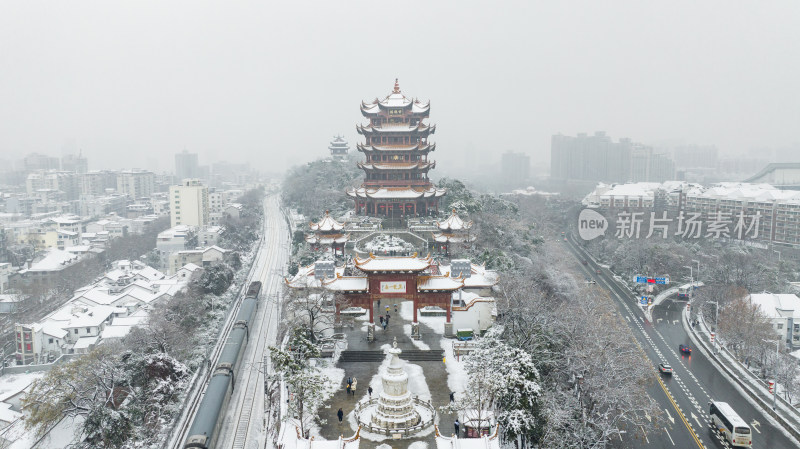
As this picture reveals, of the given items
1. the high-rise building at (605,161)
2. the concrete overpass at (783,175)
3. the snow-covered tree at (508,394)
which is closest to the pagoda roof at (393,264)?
the snow-covered tree at (508,394)

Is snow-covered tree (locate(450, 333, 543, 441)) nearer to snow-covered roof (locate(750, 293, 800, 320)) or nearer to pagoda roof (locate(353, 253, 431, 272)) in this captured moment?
pagoda roof (locate(353, 253, 431, 272))

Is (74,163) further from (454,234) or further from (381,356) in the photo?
(381,356)

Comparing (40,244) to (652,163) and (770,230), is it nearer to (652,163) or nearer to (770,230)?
(770,230)

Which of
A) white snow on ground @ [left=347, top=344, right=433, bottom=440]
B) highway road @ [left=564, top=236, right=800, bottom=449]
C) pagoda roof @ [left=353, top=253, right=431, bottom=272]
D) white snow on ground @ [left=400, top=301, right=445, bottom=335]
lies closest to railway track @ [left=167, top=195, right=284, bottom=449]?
white snow on ground @ [left=347, top=344, right=433, bottom=440]

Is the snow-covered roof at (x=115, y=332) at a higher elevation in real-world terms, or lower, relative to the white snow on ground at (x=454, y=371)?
lower

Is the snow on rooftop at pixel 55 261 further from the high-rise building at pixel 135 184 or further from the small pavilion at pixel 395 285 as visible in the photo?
the high-rise building at pixel 135 184

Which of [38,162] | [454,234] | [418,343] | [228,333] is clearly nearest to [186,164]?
[38,162]
